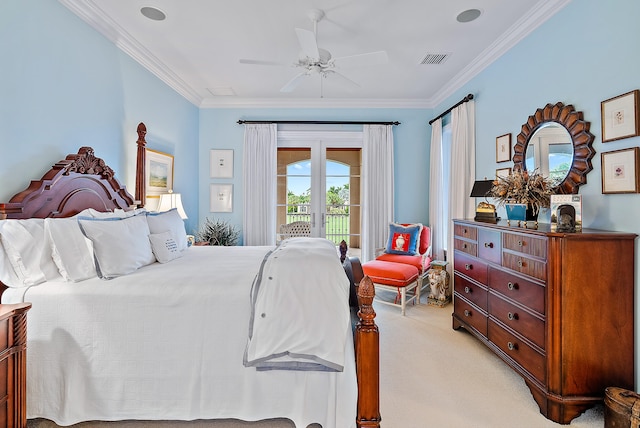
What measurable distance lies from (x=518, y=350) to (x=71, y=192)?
140 inches

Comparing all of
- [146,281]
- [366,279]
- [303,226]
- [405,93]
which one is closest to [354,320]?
[366,279]

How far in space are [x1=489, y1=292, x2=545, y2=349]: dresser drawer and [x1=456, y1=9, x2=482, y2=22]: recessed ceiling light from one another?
7.84 ft

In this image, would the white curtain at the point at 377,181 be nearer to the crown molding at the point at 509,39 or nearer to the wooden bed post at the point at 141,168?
the crown molding at the point at 509,39

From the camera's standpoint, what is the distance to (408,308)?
4.06 metres

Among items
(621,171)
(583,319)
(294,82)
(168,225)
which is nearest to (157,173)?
(168,225)

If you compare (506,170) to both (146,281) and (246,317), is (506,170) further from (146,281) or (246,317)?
(146,281)

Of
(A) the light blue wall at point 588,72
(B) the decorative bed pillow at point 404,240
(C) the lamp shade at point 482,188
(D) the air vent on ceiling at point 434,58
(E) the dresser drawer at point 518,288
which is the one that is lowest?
(E) the dresser drawer at point 518,288

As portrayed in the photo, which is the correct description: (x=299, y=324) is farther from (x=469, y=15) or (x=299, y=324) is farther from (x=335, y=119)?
(x=335, y=119)

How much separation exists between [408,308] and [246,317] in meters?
2.84

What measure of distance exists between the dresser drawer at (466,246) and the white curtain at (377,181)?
1787mm

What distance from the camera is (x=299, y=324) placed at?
167cm

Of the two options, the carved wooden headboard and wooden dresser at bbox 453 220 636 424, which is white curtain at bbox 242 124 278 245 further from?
wooden dresser at bbox 453 220 636 424

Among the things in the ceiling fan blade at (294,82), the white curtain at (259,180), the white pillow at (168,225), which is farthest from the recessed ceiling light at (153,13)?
the white curtain at (259,180)

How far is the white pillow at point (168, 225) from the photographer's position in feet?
8.90
